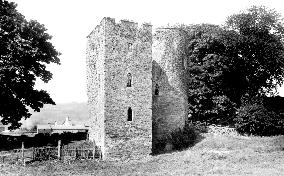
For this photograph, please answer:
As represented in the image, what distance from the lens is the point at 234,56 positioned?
41.2 meters

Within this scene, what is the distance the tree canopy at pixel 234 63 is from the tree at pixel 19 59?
16.9m


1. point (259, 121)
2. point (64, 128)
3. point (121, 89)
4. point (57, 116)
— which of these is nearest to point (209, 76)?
point (259, 121)

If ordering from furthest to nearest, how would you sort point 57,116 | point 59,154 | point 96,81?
point 57,116 → point 96,81 → point 59,154

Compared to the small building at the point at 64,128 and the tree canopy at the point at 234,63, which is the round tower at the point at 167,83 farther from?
the small building at the point at 64,128

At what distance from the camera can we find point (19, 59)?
29094mm

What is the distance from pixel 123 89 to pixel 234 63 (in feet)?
63.1

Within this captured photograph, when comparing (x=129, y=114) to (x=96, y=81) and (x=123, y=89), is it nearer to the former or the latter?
(x=123, y=89)

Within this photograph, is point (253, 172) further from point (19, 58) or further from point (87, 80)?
point (19, 58)

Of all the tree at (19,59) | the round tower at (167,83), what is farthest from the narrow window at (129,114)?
the tree at (19,59)

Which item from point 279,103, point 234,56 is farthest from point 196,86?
point 279,103

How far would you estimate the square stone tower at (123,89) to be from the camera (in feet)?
87.9

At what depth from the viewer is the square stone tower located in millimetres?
26781

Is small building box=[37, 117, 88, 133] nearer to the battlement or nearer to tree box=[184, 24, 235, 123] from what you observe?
tree box=[184, 24, 235, 123]

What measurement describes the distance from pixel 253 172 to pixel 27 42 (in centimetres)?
1989
